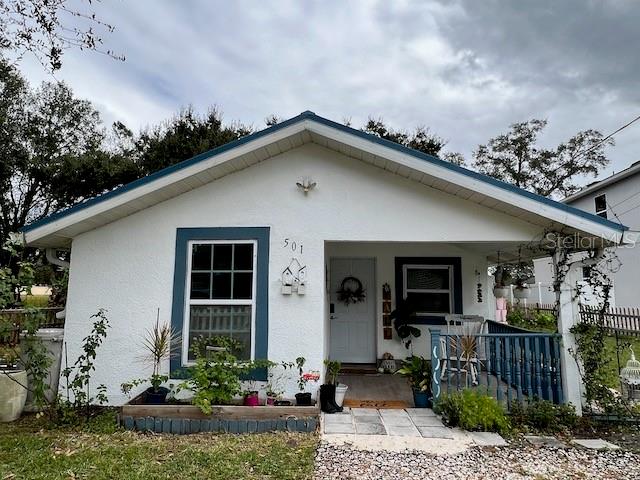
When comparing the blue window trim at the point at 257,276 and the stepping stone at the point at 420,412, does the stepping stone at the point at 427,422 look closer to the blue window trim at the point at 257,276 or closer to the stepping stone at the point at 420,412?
the stepping stone at the point at 420,412

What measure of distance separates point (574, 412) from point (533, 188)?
25145mm

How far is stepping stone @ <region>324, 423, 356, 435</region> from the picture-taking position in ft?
16.1

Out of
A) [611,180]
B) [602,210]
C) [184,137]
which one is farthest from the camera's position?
[602,210]

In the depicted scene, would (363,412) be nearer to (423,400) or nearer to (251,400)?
(423,400)

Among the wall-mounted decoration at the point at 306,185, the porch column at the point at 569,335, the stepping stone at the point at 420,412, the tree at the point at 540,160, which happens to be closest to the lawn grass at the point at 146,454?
the stepping stone at the point at 420,412

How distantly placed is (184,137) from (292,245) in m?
12.6

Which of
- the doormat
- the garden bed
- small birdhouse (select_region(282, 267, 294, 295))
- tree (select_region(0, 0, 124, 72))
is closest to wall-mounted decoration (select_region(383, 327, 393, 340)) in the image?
the doormat

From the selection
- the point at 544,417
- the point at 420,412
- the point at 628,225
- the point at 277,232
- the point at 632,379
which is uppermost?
the point at 628,225

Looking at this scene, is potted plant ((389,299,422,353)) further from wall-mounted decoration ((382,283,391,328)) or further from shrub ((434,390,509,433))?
shrub ((434,390,509,433))

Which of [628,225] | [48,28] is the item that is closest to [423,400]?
[48,28]

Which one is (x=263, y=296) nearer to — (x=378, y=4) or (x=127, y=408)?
(x=127, y=408)

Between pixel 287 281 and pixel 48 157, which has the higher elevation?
pixel 48 157

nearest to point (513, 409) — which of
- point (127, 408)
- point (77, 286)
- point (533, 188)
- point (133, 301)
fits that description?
point (127, 408)

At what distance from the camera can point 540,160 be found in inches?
1045
